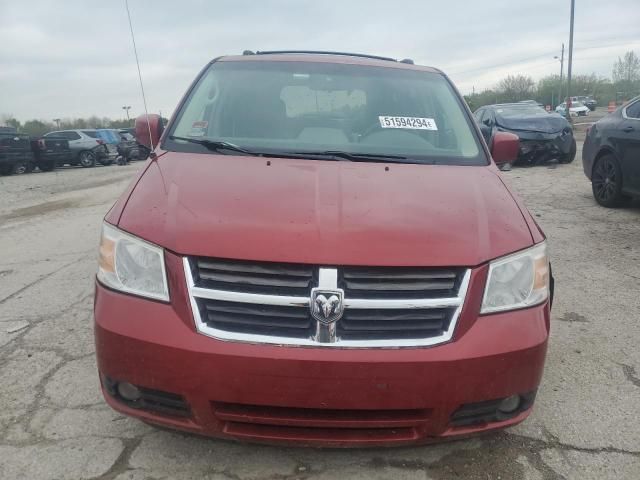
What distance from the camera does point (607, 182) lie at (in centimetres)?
746

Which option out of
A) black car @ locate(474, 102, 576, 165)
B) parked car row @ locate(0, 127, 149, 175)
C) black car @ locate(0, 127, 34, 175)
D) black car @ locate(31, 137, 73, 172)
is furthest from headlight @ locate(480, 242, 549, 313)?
black car @ locate(31, 137, 73, 172)

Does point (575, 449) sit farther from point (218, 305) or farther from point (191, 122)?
point (191, 122)

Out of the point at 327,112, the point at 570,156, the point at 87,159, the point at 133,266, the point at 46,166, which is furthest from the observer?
the point at 87,159

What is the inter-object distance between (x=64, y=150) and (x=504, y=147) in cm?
2124

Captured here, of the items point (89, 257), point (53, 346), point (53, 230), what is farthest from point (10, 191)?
point (53, 346)

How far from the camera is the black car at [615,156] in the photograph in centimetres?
677

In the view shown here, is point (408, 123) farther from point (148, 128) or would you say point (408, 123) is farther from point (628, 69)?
point (628, 69)

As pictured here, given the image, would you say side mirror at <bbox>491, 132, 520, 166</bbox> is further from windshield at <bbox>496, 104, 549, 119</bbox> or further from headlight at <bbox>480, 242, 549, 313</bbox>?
windshield at <bbox>496, 104, 549, 119</bbox>

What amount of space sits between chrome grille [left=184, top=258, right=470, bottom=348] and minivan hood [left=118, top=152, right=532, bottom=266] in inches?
2.2

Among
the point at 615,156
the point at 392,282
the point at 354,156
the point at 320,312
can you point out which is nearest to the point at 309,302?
the point at 320,312

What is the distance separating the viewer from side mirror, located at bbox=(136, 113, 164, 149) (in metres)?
3.43

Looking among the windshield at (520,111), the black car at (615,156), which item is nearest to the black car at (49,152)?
the windshield at (520,111)

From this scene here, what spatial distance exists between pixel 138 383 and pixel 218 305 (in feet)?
1.42

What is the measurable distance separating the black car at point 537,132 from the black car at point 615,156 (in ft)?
14.0
